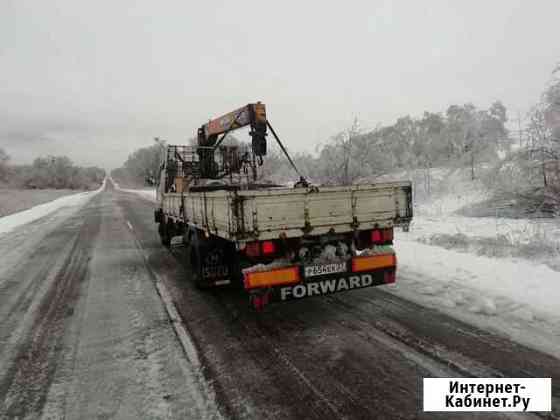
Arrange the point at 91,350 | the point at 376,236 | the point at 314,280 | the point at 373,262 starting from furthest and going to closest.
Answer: the point at 376,236, the point at 373,262, the point at 314,280, the point at 91,350

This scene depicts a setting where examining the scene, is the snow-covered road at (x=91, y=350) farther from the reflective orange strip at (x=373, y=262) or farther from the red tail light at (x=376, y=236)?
the red tail light at (x=376, y=236)

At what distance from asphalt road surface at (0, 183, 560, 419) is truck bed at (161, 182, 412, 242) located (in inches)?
45.1

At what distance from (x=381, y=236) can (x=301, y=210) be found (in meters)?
1.40

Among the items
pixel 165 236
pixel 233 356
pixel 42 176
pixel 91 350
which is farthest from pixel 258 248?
pixel 42 176

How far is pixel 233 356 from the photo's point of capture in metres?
3.42

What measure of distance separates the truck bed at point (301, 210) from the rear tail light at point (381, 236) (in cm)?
18

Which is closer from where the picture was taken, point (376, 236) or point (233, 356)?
point (233, 356)

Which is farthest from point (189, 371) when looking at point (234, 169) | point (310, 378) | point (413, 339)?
point (234, 169)

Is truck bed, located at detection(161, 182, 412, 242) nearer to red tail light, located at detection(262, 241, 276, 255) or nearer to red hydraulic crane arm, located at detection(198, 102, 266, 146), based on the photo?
red tail light, located at detection(262, 241, 276, 255)

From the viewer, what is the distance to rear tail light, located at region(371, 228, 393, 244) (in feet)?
15.4

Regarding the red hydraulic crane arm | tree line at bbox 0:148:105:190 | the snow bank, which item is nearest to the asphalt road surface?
the snow bank

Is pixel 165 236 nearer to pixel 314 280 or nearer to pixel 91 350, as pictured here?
pixel 91 350

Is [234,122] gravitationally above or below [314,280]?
above

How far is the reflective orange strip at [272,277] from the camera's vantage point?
3.88 m
